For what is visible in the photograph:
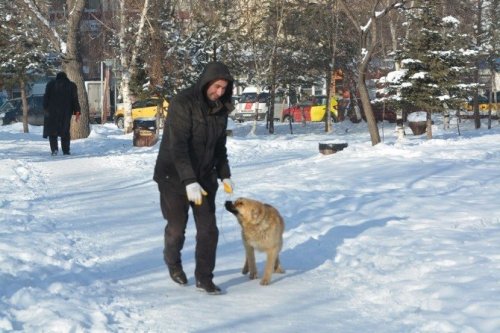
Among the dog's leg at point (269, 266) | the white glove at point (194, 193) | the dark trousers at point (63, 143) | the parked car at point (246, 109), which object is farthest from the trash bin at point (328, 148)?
the parked car at point (246, 109)

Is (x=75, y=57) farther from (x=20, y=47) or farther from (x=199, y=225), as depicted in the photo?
(x=199, y=225)

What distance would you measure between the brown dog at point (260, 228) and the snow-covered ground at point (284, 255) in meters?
0.25

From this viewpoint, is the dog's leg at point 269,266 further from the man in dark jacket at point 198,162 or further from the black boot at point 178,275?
the black boot at point 178,275

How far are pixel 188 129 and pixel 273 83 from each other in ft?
Result: 84.2

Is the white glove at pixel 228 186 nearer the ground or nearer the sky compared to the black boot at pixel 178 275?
nearer the sky

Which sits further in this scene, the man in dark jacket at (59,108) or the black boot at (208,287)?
the man in dark jacket at (59,108)

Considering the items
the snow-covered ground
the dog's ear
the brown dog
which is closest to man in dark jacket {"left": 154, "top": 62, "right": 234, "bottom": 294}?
the dog's ear

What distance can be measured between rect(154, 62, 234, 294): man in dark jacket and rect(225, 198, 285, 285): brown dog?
0.23m

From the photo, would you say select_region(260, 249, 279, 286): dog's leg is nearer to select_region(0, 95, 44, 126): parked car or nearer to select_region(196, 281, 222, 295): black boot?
select_region(196, 281, 222, 295): black boot

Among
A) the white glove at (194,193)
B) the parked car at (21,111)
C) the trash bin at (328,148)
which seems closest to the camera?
the white glove at (194,193)

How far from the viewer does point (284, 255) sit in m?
7.00

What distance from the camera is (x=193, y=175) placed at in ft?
17.0

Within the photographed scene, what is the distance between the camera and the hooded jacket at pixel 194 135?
5238 millimetres

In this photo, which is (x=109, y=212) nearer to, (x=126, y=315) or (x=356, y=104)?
(x=126, y=315)
